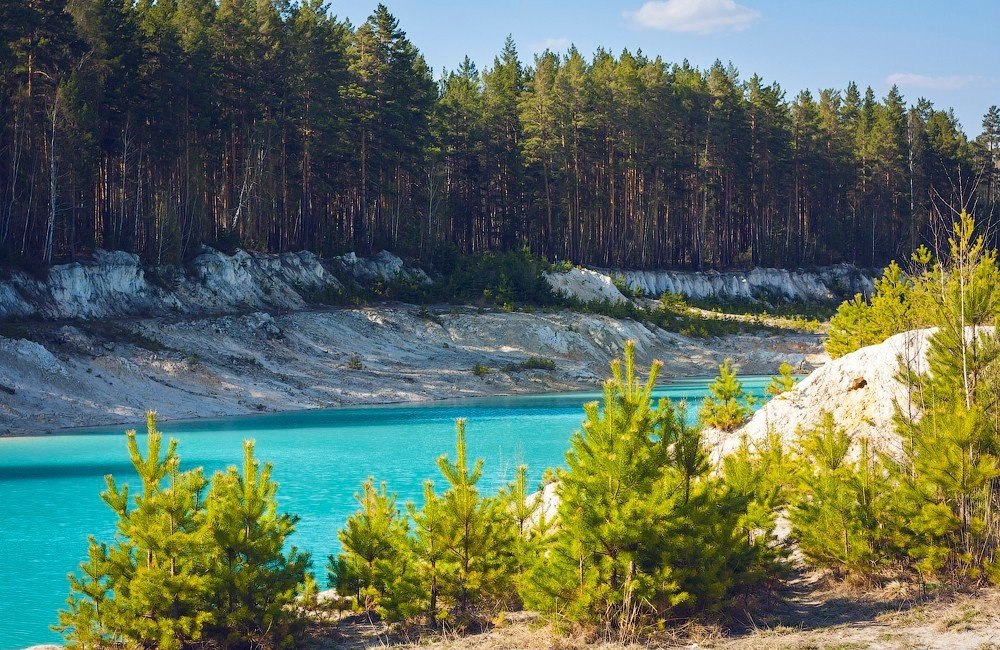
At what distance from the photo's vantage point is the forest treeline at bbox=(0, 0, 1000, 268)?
51375mm

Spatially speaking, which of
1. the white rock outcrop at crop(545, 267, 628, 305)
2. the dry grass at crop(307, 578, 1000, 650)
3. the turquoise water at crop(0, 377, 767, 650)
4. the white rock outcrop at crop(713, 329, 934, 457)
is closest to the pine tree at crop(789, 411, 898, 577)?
the dry grass at crop(307, 578, 1000, 650)

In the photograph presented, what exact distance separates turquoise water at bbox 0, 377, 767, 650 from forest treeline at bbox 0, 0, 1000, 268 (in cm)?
1585

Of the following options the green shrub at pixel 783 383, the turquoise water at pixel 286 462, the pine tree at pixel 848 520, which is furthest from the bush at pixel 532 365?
the pine tree at pixel 848 520

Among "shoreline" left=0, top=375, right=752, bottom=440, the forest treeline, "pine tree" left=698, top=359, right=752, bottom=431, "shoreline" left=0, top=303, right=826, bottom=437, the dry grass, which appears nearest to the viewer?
the dry grass

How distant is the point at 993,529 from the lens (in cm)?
1238

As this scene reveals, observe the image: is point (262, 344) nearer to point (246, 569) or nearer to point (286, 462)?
point (286, 462)

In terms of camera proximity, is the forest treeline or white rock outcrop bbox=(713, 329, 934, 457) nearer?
white rock outcrop bbox=(713, 329, 934, 457)

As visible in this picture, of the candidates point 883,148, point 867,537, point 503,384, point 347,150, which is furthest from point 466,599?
point 883,148

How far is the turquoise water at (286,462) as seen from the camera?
709 inches

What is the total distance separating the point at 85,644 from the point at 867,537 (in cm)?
887

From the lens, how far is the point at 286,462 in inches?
1210

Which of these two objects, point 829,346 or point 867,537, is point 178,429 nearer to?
point 829,346

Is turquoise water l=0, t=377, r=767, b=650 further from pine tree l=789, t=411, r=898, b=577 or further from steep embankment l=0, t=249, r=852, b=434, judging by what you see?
pine tree l=789, t=411, r=898, b=577

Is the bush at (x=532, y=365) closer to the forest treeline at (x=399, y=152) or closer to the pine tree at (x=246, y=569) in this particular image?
the forest treeline at (x=399, y=152)
